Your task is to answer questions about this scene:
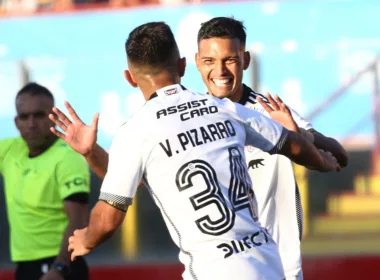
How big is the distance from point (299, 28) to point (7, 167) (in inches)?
261

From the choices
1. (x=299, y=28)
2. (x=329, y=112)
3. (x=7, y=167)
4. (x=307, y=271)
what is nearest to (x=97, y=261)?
(x=307, y=271)

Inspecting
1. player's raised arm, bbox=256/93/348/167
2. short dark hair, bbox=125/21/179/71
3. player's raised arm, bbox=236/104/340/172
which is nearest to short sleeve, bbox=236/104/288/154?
player's raised arm, bbox=236/104/340/172

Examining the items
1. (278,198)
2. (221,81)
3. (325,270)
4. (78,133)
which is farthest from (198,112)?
(325,270)

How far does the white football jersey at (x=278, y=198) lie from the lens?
5309mm

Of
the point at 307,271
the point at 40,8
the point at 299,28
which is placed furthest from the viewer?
the point at 40,8

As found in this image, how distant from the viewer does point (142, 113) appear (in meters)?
3.90

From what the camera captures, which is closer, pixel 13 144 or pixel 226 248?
pixel 226 248

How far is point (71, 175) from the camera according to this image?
246 inches

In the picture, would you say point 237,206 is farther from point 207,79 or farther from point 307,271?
point 307,271

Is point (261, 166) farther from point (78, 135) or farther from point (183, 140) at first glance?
point (183, 140)

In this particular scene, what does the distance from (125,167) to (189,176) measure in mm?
251

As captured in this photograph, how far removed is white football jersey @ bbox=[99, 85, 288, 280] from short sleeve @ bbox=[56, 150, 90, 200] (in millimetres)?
2338

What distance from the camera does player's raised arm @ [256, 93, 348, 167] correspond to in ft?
14.3

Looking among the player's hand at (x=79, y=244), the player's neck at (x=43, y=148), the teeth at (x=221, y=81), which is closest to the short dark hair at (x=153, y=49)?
the player's hand at (x=79, y=244)
